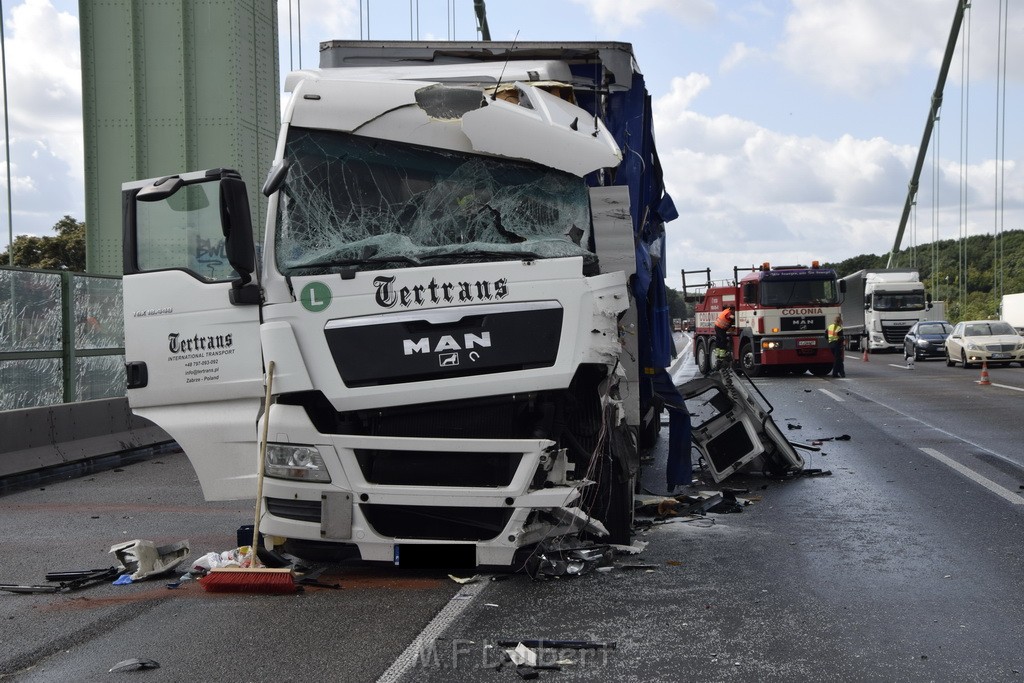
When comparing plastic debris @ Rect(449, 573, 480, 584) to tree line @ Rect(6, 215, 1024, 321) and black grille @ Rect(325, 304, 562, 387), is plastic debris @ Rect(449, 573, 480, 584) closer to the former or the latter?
black grille @ Rect(325, 304, 562, 387)

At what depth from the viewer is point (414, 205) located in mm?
6414

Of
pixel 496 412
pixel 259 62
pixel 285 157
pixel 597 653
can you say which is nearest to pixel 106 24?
pixel 259 62

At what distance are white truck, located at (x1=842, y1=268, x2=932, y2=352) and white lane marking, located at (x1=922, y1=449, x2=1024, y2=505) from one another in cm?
3579

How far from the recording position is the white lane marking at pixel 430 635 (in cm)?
466

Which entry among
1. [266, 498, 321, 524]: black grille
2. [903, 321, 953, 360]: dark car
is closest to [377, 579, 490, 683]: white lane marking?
[266, 498, 321, 524]: black grille

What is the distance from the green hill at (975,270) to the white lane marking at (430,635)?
67.9 metres

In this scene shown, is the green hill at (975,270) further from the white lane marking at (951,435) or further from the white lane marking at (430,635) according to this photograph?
the white lane marking at (430,635)

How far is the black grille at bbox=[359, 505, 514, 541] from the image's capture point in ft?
19.5

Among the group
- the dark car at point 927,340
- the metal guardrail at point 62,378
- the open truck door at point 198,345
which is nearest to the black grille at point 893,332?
the dark car at point 927,340

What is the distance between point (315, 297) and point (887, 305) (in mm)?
44696

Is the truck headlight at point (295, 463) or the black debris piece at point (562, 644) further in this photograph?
the truck headlight at point (295, 463)

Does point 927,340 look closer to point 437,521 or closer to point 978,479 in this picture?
point 978,479

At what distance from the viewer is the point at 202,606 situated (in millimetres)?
5898

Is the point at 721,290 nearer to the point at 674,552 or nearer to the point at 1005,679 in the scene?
the point at 674,552
